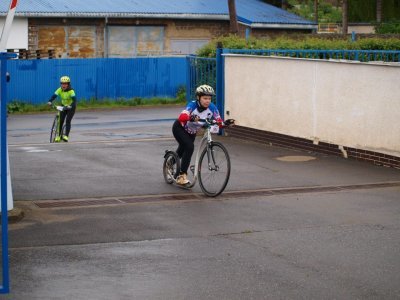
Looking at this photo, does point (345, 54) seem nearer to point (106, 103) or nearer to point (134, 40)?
point (106, 103)

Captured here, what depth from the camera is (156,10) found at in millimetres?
47531

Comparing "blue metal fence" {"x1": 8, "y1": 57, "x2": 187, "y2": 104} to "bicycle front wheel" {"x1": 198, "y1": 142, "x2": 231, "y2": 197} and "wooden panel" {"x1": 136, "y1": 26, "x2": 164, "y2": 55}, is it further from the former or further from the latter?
"bicycle front wheel" {"x1": 198, "y1": 142, "x2": 231, "y2": 197}

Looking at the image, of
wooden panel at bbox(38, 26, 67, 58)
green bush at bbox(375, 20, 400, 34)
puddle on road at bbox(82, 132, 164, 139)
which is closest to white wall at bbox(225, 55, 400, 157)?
puddle on road at bbox(82, 132, 164, 139)

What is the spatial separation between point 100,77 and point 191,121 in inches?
1171

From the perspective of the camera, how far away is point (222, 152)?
1305 cm

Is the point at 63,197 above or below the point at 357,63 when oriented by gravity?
below

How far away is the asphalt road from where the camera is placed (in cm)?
813

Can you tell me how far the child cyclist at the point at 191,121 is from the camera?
13.0m

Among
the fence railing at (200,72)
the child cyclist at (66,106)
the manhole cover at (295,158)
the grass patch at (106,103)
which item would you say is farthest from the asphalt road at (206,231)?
the grass patch at (106,103)

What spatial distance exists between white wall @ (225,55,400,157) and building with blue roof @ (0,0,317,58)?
2449 cm

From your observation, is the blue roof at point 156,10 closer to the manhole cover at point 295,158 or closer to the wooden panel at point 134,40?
the wooden panel at point 134,40

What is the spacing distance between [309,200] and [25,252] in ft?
14.7

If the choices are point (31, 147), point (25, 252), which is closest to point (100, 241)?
point (25, 252)

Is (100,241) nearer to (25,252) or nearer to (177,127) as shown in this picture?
(25,252)
